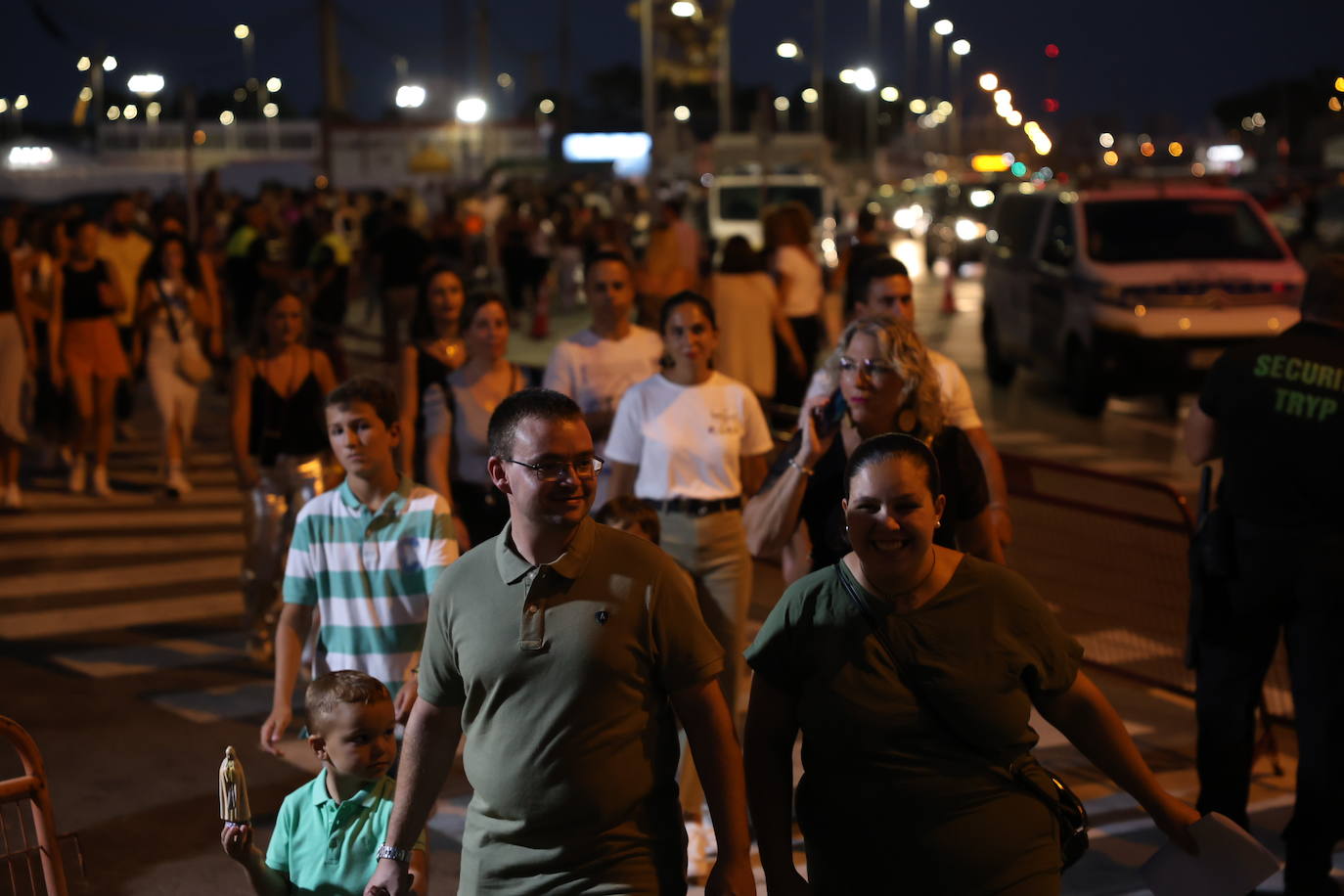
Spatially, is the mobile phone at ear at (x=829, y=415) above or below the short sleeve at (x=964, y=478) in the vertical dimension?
above

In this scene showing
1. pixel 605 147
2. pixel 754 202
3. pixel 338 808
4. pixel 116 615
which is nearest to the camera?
pixel 338 808

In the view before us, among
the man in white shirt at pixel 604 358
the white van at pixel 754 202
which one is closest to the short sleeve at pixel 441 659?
the man in white shirt at pixel 604 358

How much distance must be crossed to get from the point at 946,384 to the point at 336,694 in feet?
8.38

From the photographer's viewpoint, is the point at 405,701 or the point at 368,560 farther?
the point at 368,560

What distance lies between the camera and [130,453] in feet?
49.6

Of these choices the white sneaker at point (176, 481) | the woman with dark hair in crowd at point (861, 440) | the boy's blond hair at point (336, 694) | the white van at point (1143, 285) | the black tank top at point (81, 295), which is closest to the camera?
the boy's blond hair at point (336, 694)

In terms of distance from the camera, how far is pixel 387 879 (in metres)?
3.55

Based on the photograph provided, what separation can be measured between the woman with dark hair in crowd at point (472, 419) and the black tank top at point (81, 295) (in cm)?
641

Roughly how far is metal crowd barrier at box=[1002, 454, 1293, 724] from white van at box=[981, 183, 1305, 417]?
7.21 metres

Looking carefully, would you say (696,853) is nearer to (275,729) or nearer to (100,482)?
(275,729)

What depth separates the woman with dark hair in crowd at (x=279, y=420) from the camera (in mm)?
7770

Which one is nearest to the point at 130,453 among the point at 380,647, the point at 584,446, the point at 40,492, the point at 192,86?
the point at 40,492

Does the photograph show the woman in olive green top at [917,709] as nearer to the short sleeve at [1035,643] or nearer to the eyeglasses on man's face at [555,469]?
the short sleeve at [1035,643]

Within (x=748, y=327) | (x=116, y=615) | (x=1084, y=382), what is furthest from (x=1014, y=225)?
(x=116, y=615)
